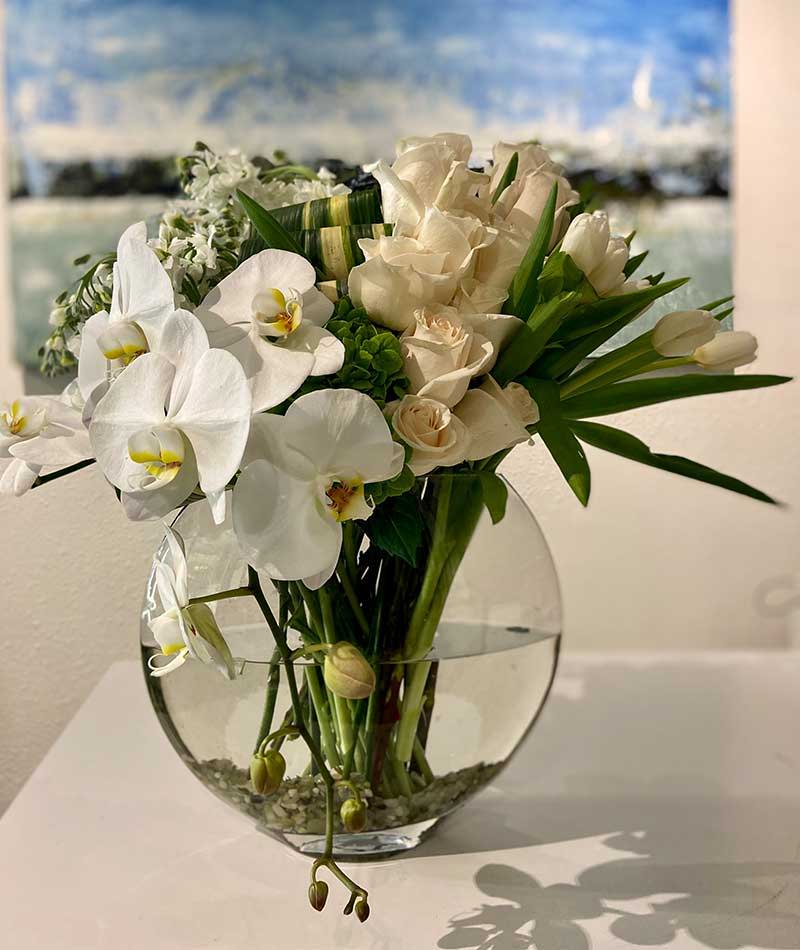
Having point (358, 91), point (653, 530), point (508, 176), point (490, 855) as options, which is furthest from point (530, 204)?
point (358, 91)

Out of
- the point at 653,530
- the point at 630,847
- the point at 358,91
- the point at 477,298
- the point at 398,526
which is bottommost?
the point at 630,847

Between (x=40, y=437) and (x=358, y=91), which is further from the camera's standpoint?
(x=358, y=91)

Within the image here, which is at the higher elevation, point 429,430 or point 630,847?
point 429,430

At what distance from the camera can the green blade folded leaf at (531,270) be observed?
468mm

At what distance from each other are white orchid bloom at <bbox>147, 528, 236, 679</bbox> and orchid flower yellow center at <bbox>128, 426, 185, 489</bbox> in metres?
0.05

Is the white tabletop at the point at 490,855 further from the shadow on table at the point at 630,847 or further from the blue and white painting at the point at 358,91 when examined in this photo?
the blue and white painting at the point at 358,91

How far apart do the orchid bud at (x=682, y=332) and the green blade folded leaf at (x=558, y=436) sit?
0.06 m

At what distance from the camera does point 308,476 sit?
0.42m

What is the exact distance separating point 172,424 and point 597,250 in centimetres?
22

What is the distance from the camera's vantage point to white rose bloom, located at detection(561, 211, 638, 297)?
48 cm

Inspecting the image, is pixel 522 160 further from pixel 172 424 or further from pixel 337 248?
pixel 172 424

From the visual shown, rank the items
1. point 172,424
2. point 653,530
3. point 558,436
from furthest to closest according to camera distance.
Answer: point 653,530 → point 558,436 → point 172,424

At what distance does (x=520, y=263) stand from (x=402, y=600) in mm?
180

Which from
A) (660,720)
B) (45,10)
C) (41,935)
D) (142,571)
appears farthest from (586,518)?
(45,10)
